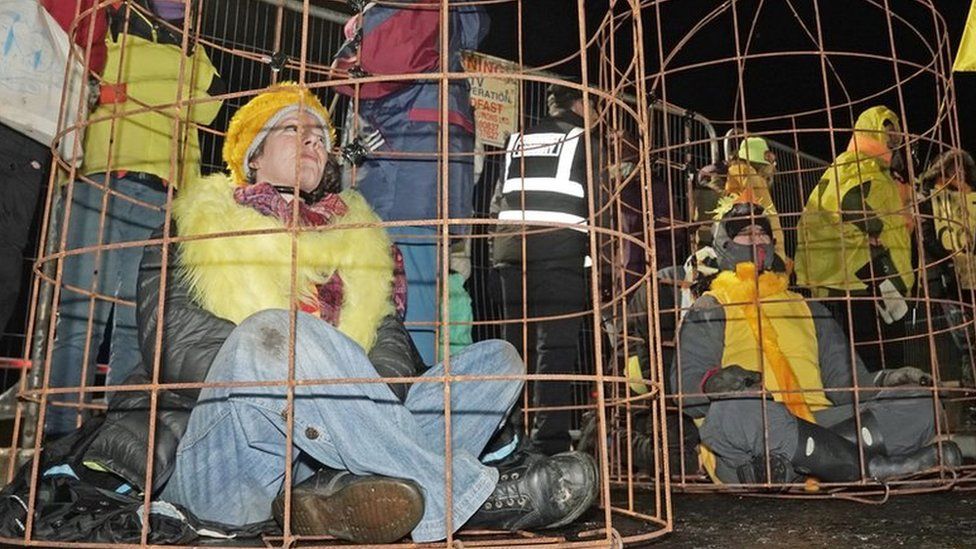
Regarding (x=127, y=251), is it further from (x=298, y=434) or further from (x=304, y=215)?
(x=298, y=434)

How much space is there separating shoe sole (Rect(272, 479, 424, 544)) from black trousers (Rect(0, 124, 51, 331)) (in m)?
1.38

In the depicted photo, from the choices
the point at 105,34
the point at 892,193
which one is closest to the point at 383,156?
the point at 105,34

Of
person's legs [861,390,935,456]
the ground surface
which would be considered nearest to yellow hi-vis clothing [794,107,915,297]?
person's legs [861,390,935,456]

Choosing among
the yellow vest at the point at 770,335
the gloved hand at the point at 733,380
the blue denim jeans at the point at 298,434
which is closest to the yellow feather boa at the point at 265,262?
the blue denim jeans at the point at 298,434

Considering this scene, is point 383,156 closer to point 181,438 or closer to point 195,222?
point 195,222

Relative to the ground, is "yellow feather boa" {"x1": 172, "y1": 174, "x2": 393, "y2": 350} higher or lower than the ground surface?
higher

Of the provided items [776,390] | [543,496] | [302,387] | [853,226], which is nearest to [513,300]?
[776,390]

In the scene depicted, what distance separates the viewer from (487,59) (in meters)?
3.89

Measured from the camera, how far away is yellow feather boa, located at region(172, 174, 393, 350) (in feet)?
4.98

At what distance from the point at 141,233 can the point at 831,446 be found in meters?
1.88

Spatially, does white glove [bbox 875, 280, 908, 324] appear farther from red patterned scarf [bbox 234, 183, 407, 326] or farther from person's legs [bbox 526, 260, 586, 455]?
red patterned scarf [bbox 234, 183, 407, 326]

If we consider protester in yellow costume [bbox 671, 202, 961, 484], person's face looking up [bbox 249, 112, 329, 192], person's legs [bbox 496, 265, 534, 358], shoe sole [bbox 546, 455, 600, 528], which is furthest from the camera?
person's legs [bbox 496, 265, 534, 358]

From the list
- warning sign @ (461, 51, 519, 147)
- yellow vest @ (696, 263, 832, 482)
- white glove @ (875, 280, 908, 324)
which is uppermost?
warning sign @ (461, 51, 519, 147)

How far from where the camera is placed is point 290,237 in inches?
65.0
